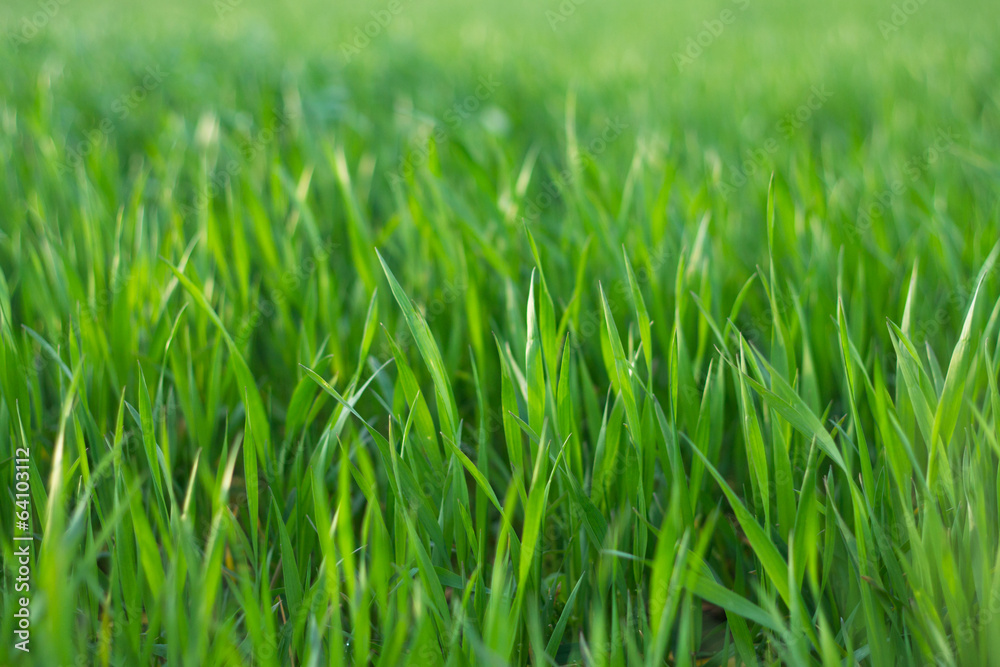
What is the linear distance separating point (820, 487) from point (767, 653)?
27 cm

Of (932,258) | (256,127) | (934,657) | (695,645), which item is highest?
(256,127)

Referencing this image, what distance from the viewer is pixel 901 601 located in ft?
2.26

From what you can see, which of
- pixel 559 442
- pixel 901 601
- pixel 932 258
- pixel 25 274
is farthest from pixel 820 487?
pixel 25 274

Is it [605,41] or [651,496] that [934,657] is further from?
[605,41]
